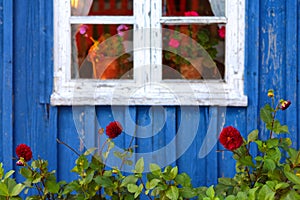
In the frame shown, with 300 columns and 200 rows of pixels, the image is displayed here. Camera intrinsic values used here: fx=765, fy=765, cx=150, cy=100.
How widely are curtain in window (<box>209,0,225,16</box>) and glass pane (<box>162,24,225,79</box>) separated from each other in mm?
71

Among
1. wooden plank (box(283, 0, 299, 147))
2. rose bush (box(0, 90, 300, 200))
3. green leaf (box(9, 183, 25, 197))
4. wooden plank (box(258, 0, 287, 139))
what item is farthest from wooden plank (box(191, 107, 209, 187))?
green leaf (box(9, 183, 25, 197))

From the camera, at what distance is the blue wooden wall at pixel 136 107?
14.7 feet

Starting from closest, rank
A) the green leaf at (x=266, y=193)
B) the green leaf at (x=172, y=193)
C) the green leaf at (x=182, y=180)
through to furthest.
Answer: the green leaf at (x=266, y=193)
the green leaf at (x=172, y=193)
the green leaf at (x=182, y=180)

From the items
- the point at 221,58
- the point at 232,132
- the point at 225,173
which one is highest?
the point at 221,58

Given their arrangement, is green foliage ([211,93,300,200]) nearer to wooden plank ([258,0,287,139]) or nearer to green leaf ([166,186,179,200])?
green leaf ([166,186,179,200])

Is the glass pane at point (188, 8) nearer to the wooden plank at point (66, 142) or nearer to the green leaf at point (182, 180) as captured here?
the wooden plank at point (66, 142)

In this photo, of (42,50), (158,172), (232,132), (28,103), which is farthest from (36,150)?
(232,132)

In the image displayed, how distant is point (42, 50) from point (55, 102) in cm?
32

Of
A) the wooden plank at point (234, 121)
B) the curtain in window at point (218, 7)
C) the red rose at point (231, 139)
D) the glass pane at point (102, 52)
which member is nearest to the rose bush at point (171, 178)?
the red rose at point (231, 139)

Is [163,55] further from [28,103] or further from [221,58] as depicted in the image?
[28,103]

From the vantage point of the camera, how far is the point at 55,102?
446 centimetres

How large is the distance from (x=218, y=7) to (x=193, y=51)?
0.30 m

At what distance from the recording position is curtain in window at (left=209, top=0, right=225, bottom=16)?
4.53 meters

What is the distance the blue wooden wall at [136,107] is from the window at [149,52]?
0.20 feet
